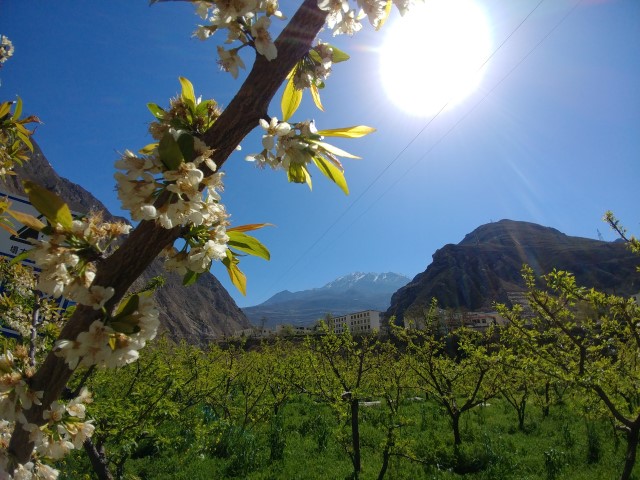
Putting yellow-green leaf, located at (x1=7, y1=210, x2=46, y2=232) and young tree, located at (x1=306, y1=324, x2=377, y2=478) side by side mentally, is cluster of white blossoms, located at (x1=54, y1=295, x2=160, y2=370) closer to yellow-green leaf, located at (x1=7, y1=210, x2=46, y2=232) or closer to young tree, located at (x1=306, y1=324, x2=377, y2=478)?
yellow-green leaf, located at (x1=7, y1=210, x2=46, y2=232)

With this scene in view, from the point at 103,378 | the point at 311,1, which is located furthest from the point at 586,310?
the point at 103,378

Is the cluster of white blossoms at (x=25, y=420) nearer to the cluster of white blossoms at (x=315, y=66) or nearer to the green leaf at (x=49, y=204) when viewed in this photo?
the green leaf at (x=49, y=204)

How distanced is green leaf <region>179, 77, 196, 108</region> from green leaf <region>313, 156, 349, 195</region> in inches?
10.8

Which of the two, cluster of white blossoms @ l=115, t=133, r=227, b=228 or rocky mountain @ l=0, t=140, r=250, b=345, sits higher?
rocky mountain @ l=0, t=140, r=250, b=345

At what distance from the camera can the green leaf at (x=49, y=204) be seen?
1.70ft

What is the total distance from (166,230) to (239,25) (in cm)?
42

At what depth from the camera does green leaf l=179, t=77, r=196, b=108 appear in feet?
2.41

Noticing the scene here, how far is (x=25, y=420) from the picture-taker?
0.52m

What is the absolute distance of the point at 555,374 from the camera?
4.17 meters

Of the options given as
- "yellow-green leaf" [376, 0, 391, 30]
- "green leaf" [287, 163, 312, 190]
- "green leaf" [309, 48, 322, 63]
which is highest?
"yellow-green leaf" [376, 0, 391, 30]

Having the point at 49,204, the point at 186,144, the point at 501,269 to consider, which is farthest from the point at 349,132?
the point at 501,269

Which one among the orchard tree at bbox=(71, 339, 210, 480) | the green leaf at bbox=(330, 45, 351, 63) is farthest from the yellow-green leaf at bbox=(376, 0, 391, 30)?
the orchard tree at bbox=(71, 339, 210, 480)

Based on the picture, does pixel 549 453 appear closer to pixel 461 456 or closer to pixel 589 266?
pixel 461 456

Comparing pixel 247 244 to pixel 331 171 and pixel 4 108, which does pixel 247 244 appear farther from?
pixel 4 108
